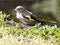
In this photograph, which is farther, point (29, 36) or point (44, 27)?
point (44, 27)

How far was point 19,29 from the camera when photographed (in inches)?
307

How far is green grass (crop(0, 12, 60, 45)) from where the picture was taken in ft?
21.1

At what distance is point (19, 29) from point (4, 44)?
1673 mm

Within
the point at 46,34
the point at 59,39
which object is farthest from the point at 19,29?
the point at 59,39

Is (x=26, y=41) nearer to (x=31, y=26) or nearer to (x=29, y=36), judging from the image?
(x=29, y=36)

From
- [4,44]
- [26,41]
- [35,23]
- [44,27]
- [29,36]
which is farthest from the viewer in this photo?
[35,23]

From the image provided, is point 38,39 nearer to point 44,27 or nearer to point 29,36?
point 29,36

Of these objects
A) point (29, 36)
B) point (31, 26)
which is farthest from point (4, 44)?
point (31, 26)

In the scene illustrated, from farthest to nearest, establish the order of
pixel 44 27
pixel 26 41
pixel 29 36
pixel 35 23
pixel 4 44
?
pixel 35 23
pixel 44 27
pixel 29 36
pixel 26 41
pixel 4 44

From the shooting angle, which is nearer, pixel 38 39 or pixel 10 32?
pixel 38 39

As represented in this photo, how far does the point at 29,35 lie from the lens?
23.7 feet

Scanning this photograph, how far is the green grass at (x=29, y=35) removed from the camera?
21.1ft

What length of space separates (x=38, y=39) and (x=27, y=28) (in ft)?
4.32

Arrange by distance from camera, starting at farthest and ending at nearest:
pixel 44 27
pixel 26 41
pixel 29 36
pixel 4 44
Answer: pixel 44 27 → pixel 29 36 → pixel 26 41 → pixel 4 44
